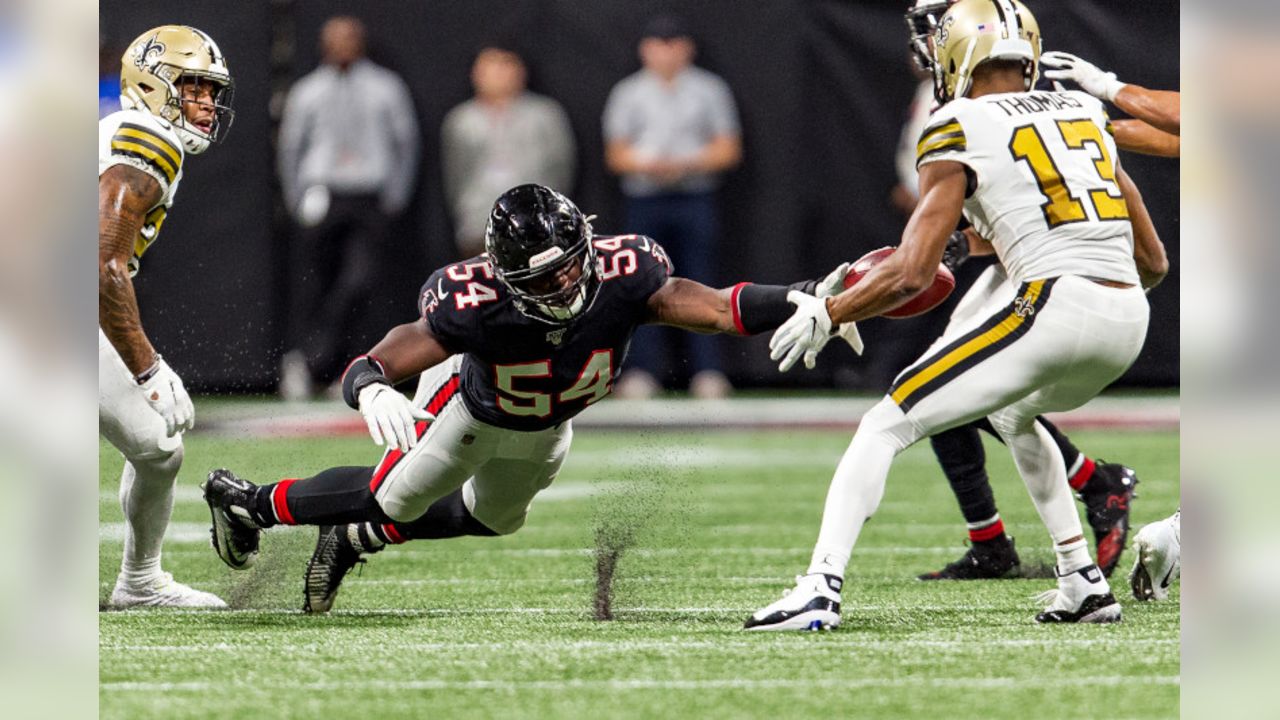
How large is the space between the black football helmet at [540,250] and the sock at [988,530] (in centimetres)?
164

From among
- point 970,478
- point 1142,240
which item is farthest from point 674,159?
point 1142,240

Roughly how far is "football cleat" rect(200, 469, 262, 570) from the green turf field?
147 mm

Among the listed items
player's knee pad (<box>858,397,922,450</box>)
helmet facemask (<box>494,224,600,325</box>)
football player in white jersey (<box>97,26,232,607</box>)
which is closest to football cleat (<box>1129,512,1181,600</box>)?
player's knee pad (<box>858,397,922,450</box>)

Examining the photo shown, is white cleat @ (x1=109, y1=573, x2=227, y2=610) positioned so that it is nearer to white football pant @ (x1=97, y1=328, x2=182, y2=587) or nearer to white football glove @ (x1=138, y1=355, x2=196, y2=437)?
white football pant @ (x1=97, y1=328, x2=182, y2=587)

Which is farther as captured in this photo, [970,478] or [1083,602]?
[970,478]

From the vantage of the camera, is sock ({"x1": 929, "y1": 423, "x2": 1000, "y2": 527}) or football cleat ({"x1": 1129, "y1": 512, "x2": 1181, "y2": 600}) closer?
football cleat ({"x1": 1129, "y1": 512, "x2": 1181, "y2": 600})

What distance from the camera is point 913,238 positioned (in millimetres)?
3971

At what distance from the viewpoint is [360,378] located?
3.99 m

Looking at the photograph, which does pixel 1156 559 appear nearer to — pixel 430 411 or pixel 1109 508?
pixel 1109 508

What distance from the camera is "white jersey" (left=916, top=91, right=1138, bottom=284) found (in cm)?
405

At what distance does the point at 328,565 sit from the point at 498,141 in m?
6.45

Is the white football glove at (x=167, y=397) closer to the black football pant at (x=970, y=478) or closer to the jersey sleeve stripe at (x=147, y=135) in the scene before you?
the jersey sleeve stripe at (x=147, y=135)
